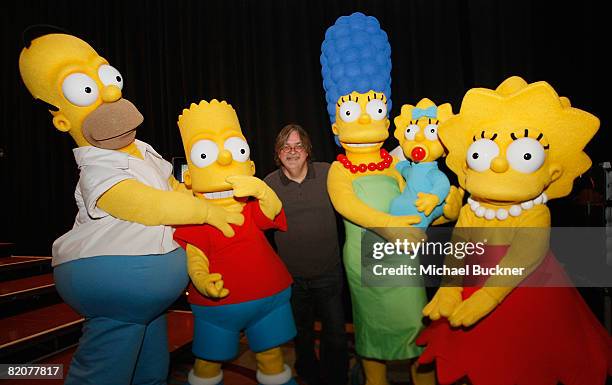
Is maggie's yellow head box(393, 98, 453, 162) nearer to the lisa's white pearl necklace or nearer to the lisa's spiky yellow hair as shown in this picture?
Result: the lisa's white pearl necklace

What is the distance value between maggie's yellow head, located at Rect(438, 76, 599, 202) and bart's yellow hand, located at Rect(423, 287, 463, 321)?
0.34 meters

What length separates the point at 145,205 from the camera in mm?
1469

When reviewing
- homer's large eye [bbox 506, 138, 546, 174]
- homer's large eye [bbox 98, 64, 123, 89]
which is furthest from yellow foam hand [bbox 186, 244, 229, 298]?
homer's large eye [bbox 506, 138, 546, 174]

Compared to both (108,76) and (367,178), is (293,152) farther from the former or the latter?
(108,76)

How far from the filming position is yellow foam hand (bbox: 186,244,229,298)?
1.52 metres

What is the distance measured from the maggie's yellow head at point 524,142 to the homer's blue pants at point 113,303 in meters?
1.15

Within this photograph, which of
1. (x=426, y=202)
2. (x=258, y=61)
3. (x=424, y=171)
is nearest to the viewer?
(x=426, y=202)

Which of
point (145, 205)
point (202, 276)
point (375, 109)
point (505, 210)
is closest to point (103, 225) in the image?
point (145, 205)

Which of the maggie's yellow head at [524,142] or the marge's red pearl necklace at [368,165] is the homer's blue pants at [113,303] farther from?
the maggie's yellow head at [524,142]

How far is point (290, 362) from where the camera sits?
2537 mm

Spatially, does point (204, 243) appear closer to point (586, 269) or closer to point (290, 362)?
point (290, 362)

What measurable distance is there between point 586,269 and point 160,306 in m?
2.26

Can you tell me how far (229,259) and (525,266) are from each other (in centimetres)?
103

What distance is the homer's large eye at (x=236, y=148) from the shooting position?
5.41 ft
